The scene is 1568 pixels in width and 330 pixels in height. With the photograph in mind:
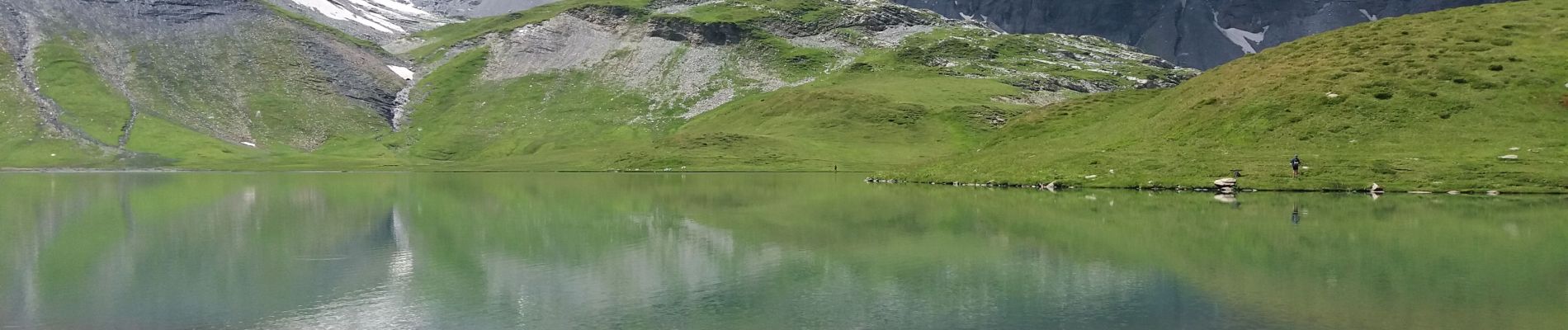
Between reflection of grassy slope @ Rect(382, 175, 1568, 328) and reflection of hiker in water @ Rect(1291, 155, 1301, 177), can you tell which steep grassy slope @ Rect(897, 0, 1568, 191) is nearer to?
reflection of hiker in water @ Rect(1291, 155, 1301, 177)

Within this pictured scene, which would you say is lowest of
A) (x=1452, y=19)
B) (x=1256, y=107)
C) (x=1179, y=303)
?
(x=1179, y=303)

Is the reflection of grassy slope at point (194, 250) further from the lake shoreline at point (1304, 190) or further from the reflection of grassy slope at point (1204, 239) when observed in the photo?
the lake shoreline at point (1304, 190)

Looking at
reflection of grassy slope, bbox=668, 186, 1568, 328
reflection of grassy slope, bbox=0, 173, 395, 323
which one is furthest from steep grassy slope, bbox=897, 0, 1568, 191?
reflection of grassy slope, bbox=0, 173, 395, 323

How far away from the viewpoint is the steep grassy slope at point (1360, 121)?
66688mm

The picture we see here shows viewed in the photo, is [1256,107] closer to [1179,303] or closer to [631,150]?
[1179,303]

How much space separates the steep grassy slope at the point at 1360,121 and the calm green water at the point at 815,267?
12354 millimetres

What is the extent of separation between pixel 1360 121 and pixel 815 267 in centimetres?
6617

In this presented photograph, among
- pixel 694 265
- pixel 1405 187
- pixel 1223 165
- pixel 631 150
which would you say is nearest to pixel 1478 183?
pixel 1405 187

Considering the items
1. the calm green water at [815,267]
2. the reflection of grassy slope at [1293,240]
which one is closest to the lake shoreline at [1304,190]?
the calm green water at [815,267]

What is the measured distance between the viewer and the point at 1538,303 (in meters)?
20.9

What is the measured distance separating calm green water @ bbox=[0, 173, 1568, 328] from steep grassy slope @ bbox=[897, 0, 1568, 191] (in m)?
12.4

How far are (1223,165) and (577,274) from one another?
57564mm

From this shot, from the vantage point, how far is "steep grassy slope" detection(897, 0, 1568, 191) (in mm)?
66688

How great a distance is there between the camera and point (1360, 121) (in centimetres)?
7775
